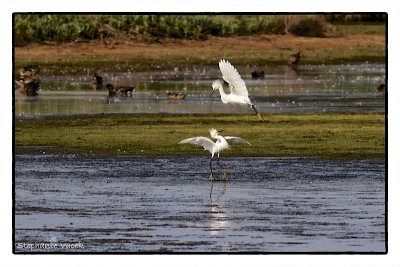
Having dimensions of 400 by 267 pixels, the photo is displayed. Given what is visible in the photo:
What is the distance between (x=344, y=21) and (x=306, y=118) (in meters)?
2.86

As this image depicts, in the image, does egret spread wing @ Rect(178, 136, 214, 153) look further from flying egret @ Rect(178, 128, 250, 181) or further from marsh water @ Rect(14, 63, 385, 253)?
marsh water @ Rect(14, 63, 385, 253)

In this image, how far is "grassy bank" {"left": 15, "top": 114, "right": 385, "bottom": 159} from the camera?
2403 centimetres

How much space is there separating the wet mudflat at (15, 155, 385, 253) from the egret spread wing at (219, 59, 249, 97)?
1.15 meters

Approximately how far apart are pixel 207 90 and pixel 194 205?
4.02m

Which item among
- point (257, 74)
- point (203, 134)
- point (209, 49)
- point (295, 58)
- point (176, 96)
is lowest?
point (203, 134)

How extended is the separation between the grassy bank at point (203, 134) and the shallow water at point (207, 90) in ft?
0.70

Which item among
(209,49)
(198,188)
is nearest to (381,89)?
(209,49)

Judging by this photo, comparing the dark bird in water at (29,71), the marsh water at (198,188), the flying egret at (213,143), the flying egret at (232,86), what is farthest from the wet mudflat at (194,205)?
the dark bird in water at (29,71)

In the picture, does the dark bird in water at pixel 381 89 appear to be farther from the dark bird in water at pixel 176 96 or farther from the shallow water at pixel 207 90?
the dark bird in water at pixel 176 96

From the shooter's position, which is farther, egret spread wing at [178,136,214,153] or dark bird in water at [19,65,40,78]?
dark bird in water at [19,65,40,78]

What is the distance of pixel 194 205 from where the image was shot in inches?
853

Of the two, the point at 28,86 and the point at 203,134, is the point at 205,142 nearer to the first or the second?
the point at 203,134

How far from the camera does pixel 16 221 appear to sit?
2130 centimetres

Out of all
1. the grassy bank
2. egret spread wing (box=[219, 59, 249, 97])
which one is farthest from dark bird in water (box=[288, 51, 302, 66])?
egret spread wing (box=[219, 59, 249, 97])
